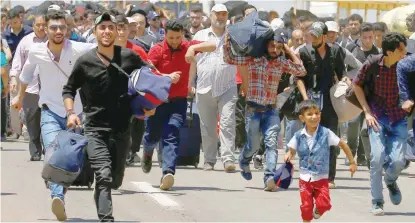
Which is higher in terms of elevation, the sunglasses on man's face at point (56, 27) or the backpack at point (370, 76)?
the sunglasses on man's face at point (56, 27)

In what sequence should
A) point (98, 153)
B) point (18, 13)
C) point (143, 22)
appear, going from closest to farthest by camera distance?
1. point (98, 153)
2. point (143, 22)
3. point (18, 13)

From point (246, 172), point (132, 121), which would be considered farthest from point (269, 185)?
point (132, 121)

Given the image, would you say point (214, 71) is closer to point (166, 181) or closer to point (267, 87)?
point (267, 87)

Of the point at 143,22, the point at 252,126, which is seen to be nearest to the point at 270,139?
the point at 252,126

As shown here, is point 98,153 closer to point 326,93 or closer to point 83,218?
point 83,218

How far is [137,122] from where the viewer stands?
18.6 metres

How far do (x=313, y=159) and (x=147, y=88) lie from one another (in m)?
1.61

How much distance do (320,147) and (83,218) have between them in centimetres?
239

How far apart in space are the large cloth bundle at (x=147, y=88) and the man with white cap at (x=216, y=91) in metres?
5.97

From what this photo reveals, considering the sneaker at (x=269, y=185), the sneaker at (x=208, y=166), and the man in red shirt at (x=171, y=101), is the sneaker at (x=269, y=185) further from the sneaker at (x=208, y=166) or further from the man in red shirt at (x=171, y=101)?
the sneaker at (x=208, y=166)

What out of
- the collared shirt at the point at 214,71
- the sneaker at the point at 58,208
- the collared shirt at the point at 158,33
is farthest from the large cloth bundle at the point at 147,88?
the collared shirt at the point at 158,33

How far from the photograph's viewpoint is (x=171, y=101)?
645 inches

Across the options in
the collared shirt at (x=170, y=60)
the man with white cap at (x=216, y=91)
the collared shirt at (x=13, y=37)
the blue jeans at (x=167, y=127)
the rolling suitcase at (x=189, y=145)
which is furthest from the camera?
the collared shirt at (x=13, y=37)

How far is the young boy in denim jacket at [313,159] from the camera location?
1209 centimetres
